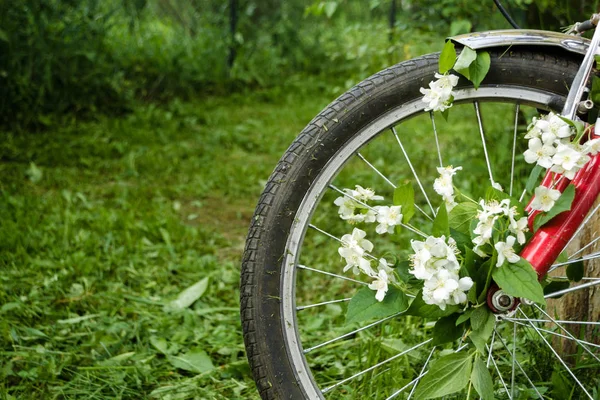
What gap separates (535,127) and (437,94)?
A: 20 centimetres

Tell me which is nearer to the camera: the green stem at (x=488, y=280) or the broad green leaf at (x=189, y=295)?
the green stem at (x=488, y=280)

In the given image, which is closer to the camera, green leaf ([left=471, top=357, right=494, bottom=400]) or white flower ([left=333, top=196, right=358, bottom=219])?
green leaf ([left=471, top=357, right=494, bottom=400])

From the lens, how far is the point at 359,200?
1430 mm

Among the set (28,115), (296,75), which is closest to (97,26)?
(28,115)

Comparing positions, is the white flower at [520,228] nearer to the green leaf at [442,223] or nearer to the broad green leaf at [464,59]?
the green leaf at [442,223]

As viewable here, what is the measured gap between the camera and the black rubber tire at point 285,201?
1456 mm

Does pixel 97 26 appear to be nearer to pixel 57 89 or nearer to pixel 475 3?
pixel 57 89

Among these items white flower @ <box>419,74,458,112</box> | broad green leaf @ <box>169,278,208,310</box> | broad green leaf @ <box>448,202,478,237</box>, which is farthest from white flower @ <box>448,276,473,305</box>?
broad green leaf @ <box>169,278,208,310</box>

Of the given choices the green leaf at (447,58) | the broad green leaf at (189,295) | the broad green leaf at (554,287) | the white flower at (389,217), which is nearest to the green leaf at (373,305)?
the white flower at (389,217)

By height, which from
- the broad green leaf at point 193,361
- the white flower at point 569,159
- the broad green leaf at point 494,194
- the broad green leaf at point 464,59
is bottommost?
the white flower at point 569,159

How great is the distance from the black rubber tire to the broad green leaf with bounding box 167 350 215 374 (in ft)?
1.95

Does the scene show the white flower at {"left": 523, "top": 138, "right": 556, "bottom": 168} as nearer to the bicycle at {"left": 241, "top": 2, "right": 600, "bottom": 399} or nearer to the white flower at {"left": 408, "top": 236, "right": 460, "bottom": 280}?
the bicycle at {"left": 241, "top": 2, "right": 600, "bottom": 399}

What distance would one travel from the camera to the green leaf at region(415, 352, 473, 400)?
4.30 ft

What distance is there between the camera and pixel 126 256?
8.86ft
